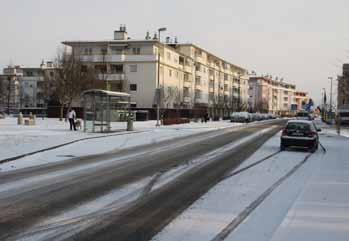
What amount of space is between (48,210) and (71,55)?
61.5 m

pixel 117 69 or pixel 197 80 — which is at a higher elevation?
pixel 117 69

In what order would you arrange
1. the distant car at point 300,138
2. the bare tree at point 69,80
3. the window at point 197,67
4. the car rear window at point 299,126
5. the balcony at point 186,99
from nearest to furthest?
the distant car at point 300,138 → the car rear window at point 299,126 → the bare tree at point 69,80 → the balcony at point 186,99 → the window at point 197,67

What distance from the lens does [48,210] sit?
9258 mm

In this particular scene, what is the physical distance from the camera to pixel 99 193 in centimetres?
1114

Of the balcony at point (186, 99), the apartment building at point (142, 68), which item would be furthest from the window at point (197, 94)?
the balcony at point (186, 99)

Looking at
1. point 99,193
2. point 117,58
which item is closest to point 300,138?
point 99,193

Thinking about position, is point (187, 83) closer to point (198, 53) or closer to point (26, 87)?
point (198, 53)

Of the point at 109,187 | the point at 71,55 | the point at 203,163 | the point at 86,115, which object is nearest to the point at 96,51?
the point at 71,55

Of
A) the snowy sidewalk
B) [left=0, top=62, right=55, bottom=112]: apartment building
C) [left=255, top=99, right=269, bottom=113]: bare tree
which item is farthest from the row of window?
[left=255, top=99, right=269, bottom=113]: bare tree

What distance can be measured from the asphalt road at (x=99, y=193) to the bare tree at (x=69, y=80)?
144 feet

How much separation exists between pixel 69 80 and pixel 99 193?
5275 cm

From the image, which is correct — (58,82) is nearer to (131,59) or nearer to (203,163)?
(131,59)

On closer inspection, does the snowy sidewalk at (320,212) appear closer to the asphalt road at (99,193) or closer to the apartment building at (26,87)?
the asphalt road at (99,193)

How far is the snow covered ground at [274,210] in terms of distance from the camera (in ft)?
25.3
